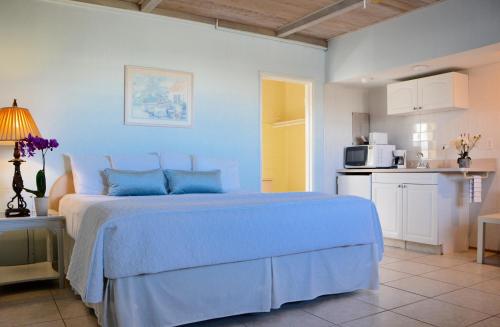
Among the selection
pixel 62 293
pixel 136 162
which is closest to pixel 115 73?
pixel 136 162

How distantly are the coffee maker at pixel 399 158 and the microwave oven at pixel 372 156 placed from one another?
0.17 ft

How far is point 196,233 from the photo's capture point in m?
2.33

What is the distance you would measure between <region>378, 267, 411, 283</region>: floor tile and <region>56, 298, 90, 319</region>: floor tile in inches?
90.7

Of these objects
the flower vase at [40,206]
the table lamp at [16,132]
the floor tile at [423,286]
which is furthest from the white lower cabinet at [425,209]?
the table lamp at [16,132]

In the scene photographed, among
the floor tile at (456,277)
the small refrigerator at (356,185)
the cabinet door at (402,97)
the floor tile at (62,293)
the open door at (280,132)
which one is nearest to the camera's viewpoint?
the floor tile at (62,293)

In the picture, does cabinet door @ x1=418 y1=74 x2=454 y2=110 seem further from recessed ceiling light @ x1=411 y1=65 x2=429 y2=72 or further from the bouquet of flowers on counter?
the bouquet of flowers on counter

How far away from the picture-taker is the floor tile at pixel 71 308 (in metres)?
2.65

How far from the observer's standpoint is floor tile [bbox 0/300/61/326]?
2.54m

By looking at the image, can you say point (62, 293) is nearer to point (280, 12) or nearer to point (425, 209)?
point (280, 12)

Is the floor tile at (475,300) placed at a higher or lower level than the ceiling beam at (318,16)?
lower

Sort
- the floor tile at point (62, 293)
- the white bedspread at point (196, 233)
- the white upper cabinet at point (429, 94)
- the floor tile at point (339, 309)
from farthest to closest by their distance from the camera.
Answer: the white upper cabinet at point (429, 94), the floor tile at point (62, 293), the floor tile at point (339, 309), the white bedspread at point (196, 233)

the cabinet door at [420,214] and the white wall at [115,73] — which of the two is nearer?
the white wall at [115,73]

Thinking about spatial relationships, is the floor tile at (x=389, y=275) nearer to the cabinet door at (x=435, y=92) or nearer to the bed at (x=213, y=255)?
the bed at (x=213, y=255)

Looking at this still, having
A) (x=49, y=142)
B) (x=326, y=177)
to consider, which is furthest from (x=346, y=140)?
(x=49, y=142)
